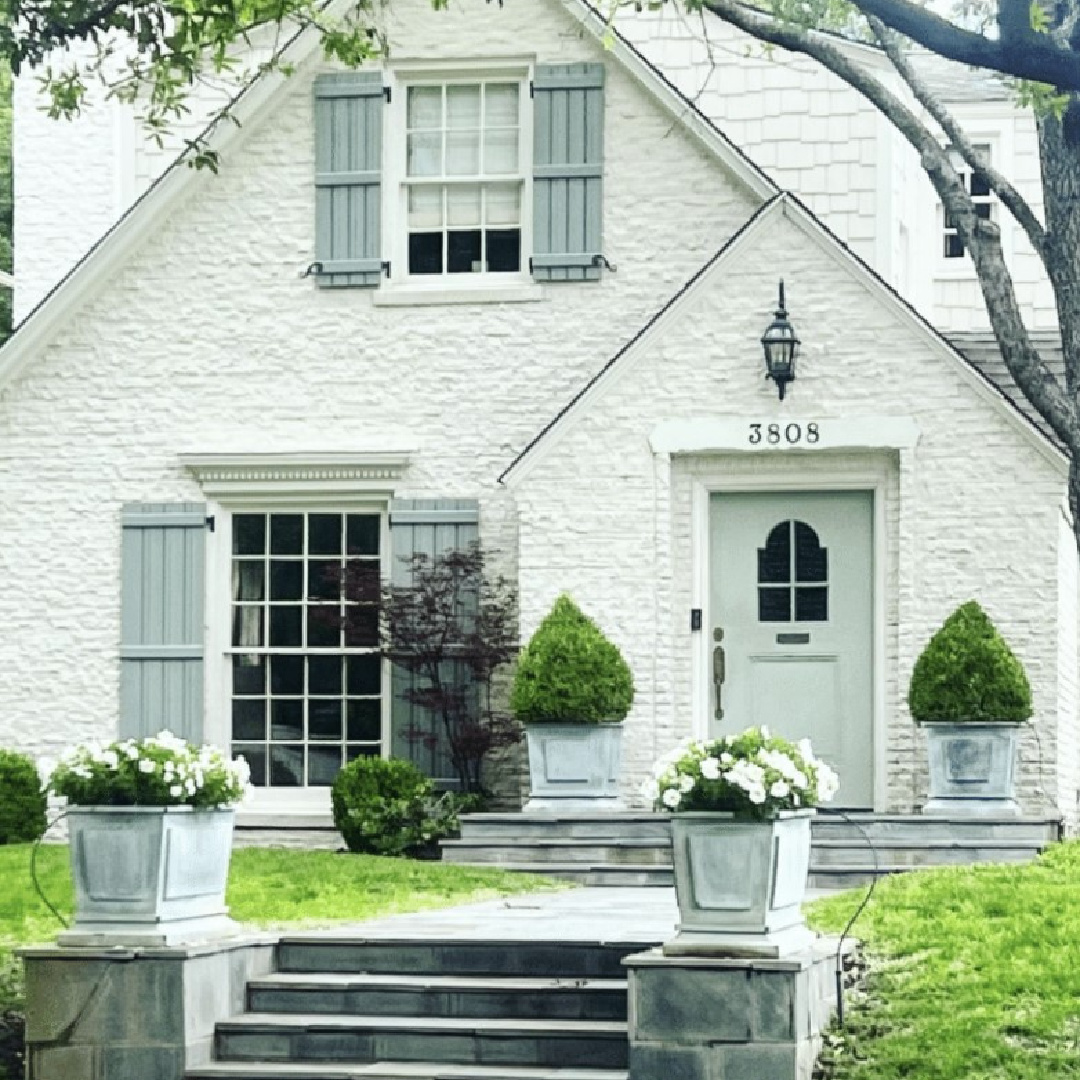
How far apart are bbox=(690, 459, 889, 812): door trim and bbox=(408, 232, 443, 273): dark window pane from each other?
8.85ft

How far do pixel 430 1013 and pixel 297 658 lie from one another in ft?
25.3

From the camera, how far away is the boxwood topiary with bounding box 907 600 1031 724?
53.2 feet

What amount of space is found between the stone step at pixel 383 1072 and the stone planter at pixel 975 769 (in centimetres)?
630

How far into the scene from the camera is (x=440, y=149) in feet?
61.3

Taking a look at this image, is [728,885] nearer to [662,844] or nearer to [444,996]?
[444,996]

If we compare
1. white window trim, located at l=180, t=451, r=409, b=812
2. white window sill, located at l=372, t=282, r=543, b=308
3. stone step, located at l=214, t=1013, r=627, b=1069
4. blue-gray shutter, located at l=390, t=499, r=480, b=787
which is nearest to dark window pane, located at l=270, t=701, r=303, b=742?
white window trim, located at l=180, t=451, r=409, b=812

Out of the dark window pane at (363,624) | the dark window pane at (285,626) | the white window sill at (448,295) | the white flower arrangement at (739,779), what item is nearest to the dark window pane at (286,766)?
the dark window pane at (285,626)

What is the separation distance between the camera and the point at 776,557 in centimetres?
1758

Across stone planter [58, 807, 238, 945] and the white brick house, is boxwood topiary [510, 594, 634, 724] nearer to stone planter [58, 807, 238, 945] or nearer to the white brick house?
the white brick house

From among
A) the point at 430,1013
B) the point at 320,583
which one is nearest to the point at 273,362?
the point at 320,583

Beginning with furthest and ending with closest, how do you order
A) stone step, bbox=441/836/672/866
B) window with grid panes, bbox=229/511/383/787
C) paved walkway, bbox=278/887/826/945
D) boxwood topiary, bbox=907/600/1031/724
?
window with grid panes, bbox=229/511/383/787
boxwood topiary, bbox=907/600/1031/724
stone step, bbox=441/836/672/866
paved walkway, bbox=278/887/826/945

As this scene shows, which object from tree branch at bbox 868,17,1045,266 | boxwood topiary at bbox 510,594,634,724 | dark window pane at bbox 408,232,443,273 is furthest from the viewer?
dark window pane at bbox 408,232,443,273

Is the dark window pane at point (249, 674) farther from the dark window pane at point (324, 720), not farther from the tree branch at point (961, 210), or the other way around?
the tree branch at point (961, 210)

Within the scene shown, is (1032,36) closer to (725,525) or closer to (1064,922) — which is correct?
(1064,922)
